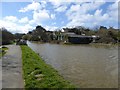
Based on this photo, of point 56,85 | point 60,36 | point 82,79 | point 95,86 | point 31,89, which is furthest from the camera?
point 60,36

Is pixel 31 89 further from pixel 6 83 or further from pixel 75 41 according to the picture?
pixel 75 41

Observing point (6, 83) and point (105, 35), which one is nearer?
point (6, 83)

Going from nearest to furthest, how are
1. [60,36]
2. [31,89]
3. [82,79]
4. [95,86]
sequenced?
[31,89] < [95,86] < [82,79] < [60,36]

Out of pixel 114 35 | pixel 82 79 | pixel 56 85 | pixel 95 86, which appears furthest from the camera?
pixel 114 35

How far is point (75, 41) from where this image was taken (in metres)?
95.6

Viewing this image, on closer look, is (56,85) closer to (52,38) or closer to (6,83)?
(6,83)

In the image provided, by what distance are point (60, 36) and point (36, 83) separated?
322 feet

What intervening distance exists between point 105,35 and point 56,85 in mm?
84703

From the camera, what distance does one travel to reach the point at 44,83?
11.3 metres

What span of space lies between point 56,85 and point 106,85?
10.8 ft

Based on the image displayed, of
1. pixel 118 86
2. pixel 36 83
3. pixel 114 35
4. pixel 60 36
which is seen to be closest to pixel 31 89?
pixel 36 83

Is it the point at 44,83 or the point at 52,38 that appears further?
the point at 52,38

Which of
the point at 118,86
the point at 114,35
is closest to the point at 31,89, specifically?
the point at 118,86

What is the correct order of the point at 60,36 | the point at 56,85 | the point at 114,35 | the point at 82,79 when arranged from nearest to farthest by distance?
the point at 56,85
the point at 82,79
the point at 114,35
the point at 60,36
